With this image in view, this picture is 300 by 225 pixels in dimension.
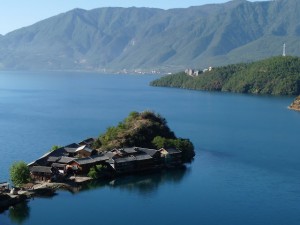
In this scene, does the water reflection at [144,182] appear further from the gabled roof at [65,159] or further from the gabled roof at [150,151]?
the gabled roof at [65,159]

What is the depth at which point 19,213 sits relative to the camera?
18.3 metres

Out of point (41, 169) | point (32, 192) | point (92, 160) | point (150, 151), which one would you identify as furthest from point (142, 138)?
point (32, 192)

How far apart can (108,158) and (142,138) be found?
10.3ft

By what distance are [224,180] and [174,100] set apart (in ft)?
120

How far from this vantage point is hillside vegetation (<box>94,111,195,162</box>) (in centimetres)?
2562

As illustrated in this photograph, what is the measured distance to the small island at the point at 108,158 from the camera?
2089 cm

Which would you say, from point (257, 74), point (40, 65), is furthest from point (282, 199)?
point (40, 65)

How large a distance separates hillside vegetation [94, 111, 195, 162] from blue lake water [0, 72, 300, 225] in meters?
1.11

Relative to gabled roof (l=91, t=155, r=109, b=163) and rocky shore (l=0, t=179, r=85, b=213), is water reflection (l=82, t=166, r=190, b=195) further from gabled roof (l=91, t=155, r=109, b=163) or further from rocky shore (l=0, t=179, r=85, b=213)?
gabled roof (l=91, t=155, r=109, b=163)

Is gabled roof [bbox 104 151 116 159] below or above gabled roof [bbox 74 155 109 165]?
above

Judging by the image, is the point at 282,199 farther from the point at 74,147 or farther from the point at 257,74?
the point at 257,74

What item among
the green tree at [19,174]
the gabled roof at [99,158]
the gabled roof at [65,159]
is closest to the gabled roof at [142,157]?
the gabled roof at [99,158]

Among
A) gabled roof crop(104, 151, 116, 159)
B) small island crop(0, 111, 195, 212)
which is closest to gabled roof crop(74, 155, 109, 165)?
small island crop(0, 111, 195, 212)

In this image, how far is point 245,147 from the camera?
29578 millimetres
